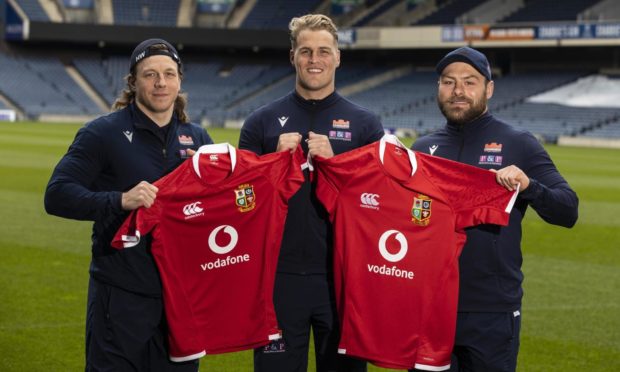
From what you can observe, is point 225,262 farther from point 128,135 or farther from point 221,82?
point 221,82

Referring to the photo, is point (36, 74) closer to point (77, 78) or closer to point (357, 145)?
point (77, 78)

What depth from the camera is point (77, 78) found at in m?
58.2

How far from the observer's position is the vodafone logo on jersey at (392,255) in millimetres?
4477

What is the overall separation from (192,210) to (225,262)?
352mm

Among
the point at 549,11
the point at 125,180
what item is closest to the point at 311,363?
the point at 125,180

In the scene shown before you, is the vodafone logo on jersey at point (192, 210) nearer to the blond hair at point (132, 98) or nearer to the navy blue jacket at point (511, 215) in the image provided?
the blond hair at point (132, 98)

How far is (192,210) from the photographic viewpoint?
4.41 m

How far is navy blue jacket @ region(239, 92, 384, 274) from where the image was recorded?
464 centimetres

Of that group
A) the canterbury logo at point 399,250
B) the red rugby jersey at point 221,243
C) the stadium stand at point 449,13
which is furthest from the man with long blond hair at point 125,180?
the stadium stand at point 449,13

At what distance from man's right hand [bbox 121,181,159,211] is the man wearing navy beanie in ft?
5.12

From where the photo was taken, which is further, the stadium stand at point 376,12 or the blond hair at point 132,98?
the stadium stand at point 376,12

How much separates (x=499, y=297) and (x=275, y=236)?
1.20 meters

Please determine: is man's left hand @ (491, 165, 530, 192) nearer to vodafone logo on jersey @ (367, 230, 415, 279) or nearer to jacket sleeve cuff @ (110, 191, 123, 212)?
vodafone logo on jersey @ (367, 230, 415, 279)

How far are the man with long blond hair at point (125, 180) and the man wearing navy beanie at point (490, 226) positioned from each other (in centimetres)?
145
